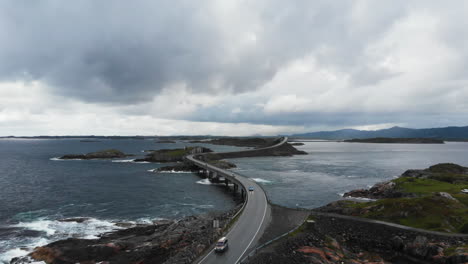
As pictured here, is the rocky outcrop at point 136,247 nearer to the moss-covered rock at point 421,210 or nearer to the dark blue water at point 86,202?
the dark blue water at point 86,202

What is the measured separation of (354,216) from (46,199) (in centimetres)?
7796

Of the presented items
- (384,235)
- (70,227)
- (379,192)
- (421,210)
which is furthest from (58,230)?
(379,192)

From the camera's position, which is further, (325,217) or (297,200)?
(297,200)

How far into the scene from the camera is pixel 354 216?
1800 inches

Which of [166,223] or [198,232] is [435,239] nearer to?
[198,232]

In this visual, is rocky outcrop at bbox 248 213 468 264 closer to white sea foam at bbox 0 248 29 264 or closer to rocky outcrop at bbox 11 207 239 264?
rocky outcrop at bbox 11 207 239 264

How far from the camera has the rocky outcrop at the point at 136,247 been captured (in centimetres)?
3400

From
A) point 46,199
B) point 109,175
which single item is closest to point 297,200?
point 46,199

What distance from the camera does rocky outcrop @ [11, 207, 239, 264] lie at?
3400cm

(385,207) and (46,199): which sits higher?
(385,207)

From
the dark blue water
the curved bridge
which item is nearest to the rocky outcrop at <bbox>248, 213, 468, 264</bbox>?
the curved bridge

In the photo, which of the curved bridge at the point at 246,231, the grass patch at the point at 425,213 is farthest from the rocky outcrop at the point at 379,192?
the curved bridge at the point at 246,231

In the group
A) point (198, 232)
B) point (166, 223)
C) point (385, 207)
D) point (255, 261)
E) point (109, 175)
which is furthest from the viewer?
point (109, 175)

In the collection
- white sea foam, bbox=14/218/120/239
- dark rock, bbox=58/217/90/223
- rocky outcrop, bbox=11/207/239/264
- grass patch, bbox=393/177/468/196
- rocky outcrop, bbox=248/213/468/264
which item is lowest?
white sea foam, bbox=14/218/120/239
